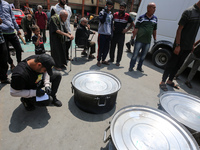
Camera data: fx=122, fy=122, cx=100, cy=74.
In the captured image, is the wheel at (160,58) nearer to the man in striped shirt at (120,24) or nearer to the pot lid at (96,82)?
the man in striped shirt at (120,24)

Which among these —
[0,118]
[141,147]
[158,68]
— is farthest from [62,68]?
[158,68]

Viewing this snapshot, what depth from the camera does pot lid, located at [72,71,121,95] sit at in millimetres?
2354

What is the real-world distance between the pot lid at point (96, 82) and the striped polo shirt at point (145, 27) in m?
1.87

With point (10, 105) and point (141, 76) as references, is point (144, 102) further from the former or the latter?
point (10, 105)

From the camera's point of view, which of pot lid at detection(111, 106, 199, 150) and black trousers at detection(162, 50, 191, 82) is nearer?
pot lid at detection(111, 106, 199, 150)

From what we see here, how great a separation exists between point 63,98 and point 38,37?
196cm

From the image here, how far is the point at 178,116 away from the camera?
1898 mm

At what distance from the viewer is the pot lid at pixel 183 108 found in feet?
6.01

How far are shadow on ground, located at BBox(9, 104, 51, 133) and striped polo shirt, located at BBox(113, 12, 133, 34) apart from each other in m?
3.33

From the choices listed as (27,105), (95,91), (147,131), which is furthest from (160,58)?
(27,105)

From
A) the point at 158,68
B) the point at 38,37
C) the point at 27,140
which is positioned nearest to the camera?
the point at 27,140

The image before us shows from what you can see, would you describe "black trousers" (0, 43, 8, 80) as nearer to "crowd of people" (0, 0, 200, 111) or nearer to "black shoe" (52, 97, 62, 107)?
"crowd of people" (0, 0, 200, 111)

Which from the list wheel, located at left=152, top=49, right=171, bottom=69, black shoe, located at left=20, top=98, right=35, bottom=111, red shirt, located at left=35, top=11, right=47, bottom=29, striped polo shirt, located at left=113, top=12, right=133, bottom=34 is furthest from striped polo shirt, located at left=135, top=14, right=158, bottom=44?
red shirt, located at left=35, top=11, right=47, bottom=29

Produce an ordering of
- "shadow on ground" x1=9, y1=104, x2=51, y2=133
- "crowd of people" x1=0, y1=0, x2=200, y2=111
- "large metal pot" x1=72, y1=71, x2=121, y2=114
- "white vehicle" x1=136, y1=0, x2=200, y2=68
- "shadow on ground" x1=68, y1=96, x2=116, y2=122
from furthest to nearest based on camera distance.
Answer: "white vehicle" x1=136, y1=0, x2=200, y2=68 < "shadow on ground" x1=68, y1=96, x2=116, y2=122 < "large metal pot" x1=72, y1=71, x2=121, y2=114 < "shadow on ground" x1=9, y1=104, x2=51, y2=133 < "crowd of people" x1=0, y1=0, x2=200, y2=111
